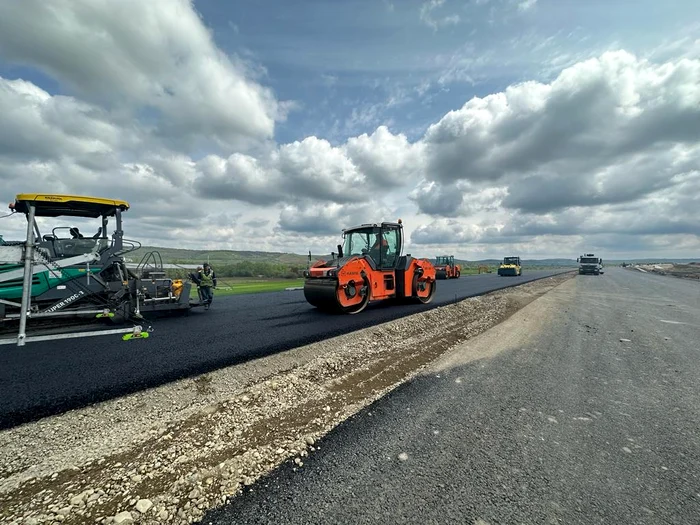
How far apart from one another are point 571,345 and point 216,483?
618 cm

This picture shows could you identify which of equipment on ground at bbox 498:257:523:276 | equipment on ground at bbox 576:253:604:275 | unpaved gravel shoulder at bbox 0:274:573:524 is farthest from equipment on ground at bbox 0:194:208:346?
equipment on ground at bbox 576:253:604:275

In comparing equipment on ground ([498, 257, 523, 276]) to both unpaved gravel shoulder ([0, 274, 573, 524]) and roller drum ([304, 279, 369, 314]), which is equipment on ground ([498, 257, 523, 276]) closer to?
roller drum ([304, 279, 369, 314])

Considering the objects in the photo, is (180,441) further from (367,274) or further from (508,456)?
(367,274)

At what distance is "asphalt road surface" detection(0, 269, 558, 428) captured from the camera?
3439mm

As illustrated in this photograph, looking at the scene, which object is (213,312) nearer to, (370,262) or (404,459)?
(370,262)

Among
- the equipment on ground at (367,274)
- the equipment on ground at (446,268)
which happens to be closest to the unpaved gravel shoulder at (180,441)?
the equipment on ground at (367,274)

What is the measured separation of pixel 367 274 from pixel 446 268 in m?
23.8

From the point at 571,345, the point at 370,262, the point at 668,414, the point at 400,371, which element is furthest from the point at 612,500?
the point at 370,262

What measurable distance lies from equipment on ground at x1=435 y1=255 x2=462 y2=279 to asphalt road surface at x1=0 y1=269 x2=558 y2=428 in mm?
23801

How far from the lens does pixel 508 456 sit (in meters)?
2.47

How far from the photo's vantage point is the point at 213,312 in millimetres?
9141

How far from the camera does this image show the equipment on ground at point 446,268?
3045cm

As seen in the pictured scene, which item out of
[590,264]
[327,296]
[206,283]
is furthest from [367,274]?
[590,264]

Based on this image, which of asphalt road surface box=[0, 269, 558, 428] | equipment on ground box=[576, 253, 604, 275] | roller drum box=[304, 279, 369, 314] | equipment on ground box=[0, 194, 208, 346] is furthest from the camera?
equipment on ground box=[576, 253, 604, 275]
